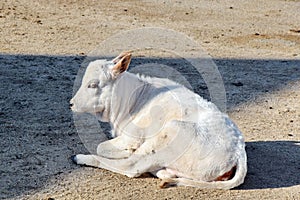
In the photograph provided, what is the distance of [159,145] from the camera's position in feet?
19.3

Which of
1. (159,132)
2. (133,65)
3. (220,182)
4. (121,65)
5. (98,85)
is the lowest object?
(133,65)

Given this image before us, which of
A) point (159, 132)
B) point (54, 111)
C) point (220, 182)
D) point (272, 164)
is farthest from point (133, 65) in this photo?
point (220, 182)

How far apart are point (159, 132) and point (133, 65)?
128 inches

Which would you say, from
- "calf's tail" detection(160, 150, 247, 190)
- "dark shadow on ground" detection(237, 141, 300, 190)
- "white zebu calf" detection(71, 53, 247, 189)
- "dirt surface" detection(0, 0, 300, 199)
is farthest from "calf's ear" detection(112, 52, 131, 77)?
"dark shadow on ground" detection(237, 141, 300, 190)

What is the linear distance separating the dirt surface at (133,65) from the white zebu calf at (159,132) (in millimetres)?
113

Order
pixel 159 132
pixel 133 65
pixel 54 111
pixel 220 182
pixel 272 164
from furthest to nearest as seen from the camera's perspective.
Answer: pixel 133 65, pixel 54 111, pixel 272 164, pixel 159 132, pixel 220 182

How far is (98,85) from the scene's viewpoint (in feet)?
19.5

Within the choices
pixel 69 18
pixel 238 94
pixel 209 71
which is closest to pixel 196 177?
A: pixel 238 94

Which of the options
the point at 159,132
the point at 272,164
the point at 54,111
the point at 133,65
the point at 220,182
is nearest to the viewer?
the point at 220,182

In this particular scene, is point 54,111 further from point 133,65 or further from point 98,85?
point 133,65

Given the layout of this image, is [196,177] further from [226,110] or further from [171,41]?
[171,41]

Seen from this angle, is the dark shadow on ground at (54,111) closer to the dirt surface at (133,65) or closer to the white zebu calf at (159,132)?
the dirt surface at (133,65)

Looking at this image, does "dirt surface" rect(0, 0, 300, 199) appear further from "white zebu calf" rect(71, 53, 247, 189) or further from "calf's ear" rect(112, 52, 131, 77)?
"calf's ear" rect(112, 52, 131, 77)

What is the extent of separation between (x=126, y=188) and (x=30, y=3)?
22.8ft
